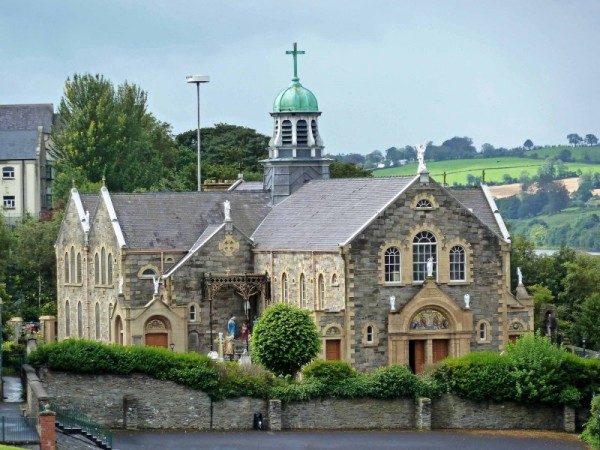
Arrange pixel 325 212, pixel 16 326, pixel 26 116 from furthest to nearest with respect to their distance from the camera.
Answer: pixel 26 116
pixel 16 326
pixel 325 212

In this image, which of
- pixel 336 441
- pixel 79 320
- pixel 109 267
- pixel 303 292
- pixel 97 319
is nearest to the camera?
pixel 336 441

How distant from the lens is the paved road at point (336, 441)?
80.9 metres

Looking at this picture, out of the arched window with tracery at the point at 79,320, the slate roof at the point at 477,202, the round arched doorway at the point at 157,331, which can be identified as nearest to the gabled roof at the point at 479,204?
the slate roof at the point at 477,202

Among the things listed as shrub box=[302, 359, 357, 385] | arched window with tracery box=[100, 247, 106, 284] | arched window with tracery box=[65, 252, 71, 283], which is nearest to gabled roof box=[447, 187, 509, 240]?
arched window with tracery box=[100, 247, 106, 284]

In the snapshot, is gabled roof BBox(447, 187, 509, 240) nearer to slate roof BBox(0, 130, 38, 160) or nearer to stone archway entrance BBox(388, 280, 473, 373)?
stone archway entrance BBox(388, 280, 473, 373)

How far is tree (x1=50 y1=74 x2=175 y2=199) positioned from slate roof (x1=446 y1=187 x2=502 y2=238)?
3798 centimetres

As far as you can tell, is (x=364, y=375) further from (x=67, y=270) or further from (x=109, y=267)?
(x=67, y=270)

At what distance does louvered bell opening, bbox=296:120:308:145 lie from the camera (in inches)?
4203

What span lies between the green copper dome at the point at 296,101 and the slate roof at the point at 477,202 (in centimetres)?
757

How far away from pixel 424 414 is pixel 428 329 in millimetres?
10027

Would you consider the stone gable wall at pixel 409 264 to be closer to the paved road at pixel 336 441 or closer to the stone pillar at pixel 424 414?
the stone pillar at pixel 424 414

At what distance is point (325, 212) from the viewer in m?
99.2

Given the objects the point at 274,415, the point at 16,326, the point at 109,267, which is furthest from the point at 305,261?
the point at 274,415

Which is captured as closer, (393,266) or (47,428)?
(47,428)
